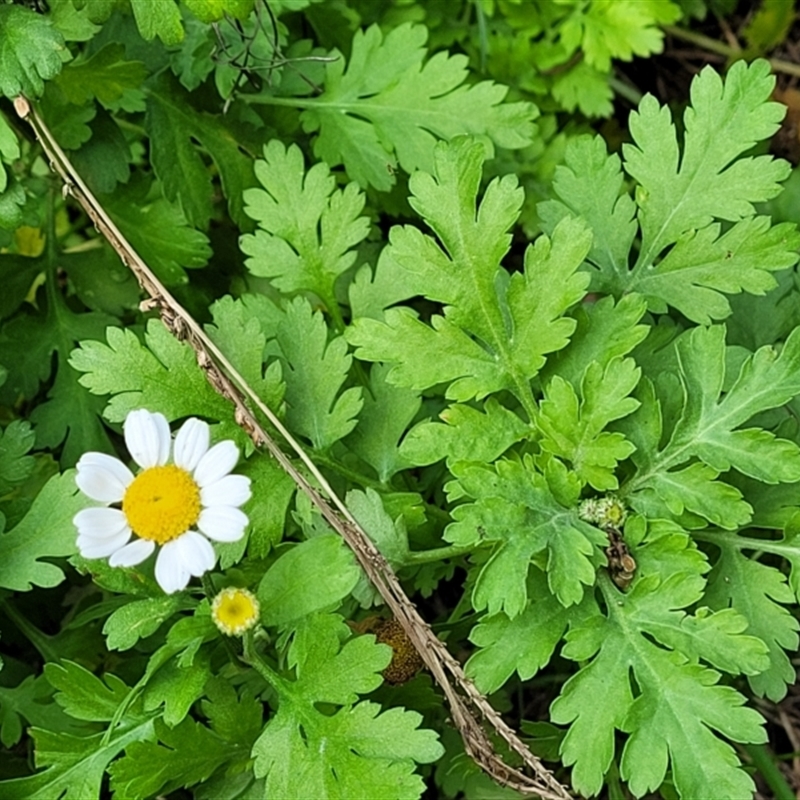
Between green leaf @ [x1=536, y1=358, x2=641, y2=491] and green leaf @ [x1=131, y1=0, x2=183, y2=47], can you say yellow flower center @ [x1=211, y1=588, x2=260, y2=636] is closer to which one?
green leaf @ [x1=536, y1=358, x2=641, y2=491]

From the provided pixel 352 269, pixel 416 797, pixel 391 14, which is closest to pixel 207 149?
pixel 352 269

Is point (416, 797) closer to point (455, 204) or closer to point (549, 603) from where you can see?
point (549, 603)

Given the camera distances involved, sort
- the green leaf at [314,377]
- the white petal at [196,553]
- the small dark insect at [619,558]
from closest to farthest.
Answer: the white petal at [196,553]
the small dark insect at [619,558]
the green leaf at [314,377]

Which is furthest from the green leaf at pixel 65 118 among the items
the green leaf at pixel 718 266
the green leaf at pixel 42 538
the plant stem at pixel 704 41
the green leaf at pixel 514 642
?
the plant stem at pixel 704 41

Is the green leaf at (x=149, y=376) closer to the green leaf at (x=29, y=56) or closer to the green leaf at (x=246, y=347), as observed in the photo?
the green leaf at (x=246, y=347)

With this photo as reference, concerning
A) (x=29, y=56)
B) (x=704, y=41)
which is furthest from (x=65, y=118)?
(x=704, y=41)

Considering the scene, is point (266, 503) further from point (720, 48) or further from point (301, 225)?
point (720, 48)

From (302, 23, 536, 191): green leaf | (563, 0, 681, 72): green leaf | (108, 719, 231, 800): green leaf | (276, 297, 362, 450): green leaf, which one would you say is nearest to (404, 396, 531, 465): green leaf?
(276, 297, 362, 450): green leaf
